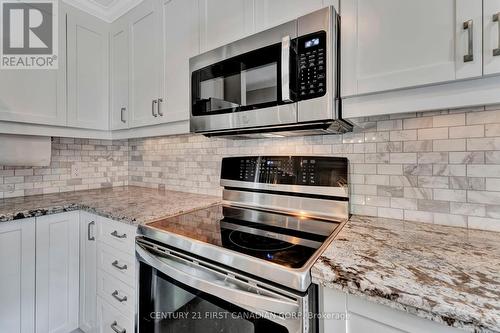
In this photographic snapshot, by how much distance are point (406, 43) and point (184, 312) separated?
1.27m

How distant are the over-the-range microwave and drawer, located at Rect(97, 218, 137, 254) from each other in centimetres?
66

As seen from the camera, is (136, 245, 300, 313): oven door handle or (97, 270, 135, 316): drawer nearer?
(136, 245, 300, 313): oven door handle

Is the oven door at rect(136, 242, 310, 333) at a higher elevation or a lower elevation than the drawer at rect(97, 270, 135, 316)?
higher

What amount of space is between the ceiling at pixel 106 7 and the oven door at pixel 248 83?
1037 mm

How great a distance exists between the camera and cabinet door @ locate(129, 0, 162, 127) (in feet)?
5.36

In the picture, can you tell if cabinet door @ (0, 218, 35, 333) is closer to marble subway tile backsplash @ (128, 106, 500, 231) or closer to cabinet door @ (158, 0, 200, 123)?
cabinet door @ (158, 0, 200, 123)

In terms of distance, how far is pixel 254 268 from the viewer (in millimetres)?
721

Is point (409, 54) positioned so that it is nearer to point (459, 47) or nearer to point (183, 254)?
point (459, 47)

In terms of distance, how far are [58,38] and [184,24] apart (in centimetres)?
101

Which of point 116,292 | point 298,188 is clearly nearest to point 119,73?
point 116,292

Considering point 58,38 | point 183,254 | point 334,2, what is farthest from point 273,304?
point 58,38

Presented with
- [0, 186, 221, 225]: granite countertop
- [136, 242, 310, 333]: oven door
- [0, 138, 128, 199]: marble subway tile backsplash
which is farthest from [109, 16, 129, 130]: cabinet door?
[136, 242, 310, 333]: oven door

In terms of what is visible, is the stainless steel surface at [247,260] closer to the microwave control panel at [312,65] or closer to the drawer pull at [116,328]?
the microwave control panel at [312,65]

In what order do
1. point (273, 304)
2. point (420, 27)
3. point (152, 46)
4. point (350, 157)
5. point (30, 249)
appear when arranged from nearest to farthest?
1. point (273, 304)
2. point (420, 27)
3. point (350, 157)
4. point (30, 249)
5. point (152, 46)
